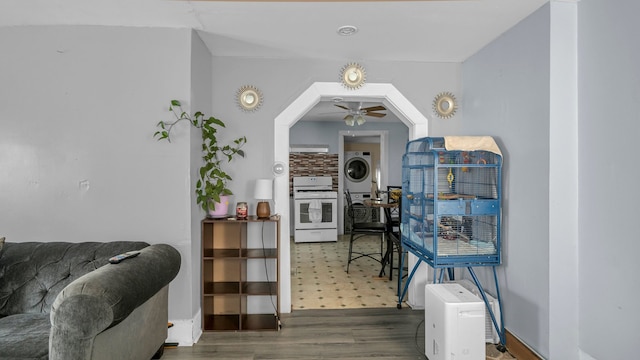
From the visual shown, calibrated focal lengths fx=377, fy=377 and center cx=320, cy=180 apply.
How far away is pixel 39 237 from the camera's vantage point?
9.43 ft

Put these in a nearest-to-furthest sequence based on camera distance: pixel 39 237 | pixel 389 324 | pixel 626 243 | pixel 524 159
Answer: pixel 626 243 < pixel 524 159 < pixel 39 237 < pixel 389 324

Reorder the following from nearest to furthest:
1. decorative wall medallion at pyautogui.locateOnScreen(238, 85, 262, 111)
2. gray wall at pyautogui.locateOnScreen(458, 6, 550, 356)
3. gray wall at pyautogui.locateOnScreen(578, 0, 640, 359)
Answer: gray wall at pyautogui.locateOnScreen(578, 0, 640, 359), gray wall at pyautogui.locateOnScreen(458, 6, 550, 356), decorative wall medallion at pyautogui.locateOnScreen(238, 85, 262, 111)

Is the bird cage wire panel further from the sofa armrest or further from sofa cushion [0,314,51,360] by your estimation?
sofa cushion [0,314,51,360]

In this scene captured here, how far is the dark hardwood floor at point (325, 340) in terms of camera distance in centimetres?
280

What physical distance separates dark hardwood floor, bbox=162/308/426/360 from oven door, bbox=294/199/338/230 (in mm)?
3775

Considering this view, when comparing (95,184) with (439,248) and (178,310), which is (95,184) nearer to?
(178,310)

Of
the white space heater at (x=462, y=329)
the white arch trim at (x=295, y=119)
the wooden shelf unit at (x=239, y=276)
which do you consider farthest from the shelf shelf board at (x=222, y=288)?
the white space heater at (x=462, y=329)

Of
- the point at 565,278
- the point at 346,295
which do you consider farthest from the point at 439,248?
the point at 346,295

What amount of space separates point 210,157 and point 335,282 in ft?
7.72

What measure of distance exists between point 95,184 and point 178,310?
1.16 metres

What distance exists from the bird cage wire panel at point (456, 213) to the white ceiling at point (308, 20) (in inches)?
34.7

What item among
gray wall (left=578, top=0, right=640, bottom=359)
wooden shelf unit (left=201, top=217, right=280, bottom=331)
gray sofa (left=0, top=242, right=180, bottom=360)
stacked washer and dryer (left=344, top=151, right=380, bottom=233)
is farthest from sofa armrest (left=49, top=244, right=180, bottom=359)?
stacked washer and dryer (left=344, top=151, right=380, bottom=233)

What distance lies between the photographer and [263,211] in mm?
3340

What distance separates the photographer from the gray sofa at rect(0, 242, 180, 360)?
1696 millimetres
